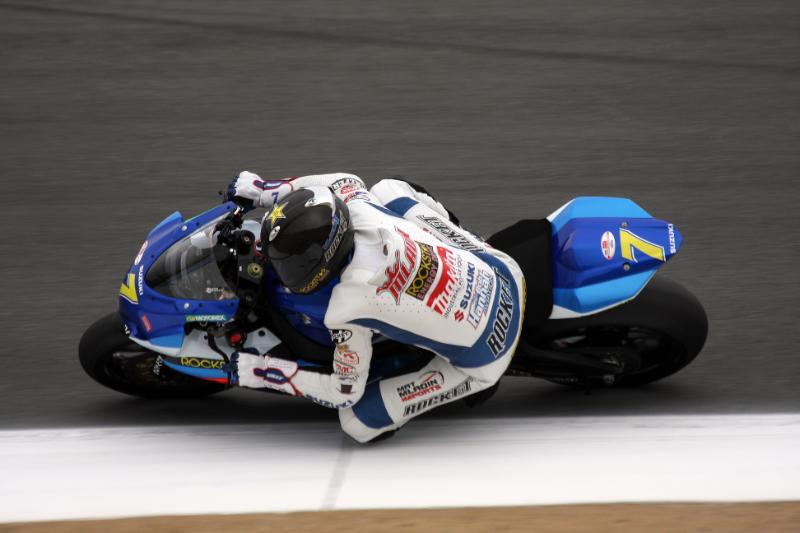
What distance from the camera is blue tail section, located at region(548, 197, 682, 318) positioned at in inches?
189

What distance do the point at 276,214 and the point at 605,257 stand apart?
1507 millimetres

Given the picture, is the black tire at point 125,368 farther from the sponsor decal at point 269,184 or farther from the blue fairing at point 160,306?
the sponsor decal at point 269,184

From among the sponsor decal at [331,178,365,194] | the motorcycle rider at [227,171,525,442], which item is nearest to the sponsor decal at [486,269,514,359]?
the motorcycle rider at [227,171,525,442]

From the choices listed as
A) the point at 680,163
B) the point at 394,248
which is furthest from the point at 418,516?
the point at 680,163

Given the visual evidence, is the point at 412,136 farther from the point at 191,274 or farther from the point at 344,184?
the point at 191,274

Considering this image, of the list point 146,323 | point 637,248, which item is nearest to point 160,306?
point 146,323

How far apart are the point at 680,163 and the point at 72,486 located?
4500mm

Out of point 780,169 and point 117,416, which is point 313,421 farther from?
point 780,169

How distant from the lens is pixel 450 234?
4930 mm

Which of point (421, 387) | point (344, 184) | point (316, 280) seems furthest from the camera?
point (344, 184)

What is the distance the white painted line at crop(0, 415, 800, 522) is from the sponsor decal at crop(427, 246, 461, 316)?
746 millimetres

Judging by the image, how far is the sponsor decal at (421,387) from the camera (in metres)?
4.72

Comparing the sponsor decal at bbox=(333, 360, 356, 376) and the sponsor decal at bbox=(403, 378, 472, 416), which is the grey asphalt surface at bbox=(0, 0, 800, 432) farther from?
the sponsor decal at bbox=(333, 360, 356, 376)

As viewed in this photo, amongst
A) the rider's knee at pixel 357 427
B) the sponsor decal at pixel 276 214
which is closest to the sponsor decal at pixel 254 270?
the sponsor decal at pixel 276 214
